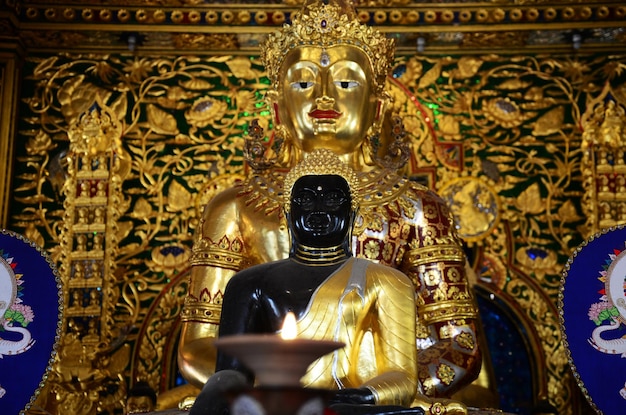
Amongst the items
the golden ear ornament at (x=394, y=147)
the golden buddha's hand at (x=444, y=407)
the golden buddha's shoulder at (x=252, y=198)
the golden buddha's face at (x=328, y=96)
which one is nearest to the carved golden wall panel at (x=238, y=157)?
the golden ear ornament at (x=394, y=147)

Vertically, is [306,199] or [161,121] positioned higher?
[161,121]

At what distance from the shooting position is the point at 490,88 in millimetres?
4492

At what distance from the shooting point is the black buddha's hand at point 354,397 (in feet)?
8.21

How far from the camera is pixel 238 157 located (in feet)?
14.6

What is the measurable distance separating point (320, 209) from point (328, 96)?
847 millimetres

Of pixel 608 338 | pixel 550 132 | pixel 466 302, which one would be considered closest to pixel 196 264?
pixel 466 302

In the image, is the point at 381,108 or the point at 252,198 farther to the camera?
the point at 381,108

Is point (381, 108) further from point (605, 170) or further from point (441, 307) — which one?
point (605, 170)

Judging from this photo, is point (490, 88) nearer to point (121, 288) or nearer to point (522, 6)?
point (522, 6)

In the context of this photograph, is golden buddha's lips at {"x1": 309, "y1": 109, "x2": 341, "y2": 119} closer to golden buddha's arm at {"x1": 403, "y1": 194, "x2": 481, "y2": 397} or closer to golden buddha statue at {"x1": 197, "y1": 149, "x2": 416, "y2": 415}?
golden buddha's arm at {"x1": 403, "y1": 194, "x2": 481, "y2": 397}

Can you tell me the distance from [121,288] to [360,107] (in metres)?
1.25

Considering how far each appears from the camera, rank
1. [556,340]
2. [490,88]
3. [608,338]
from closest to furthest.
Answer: [608,338] < [556,340] < [490,88]

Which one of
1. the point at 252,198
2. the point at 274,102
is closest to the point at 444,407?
the point at 252,198

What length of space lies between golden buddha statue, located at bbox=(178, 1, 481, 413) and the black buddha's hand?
3.03 ft
